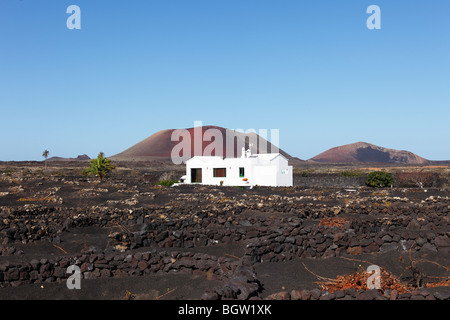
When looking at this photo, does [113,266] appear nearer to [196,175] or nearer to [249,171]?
[249,171]

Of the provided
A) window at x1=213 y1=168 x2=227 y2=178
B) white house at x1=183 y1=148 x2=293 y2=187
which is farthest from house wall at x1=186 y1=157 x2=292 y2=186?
window at x1=213 y1=168 x2=227 y2=178

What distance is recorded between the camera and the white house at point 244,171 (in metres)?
39.5

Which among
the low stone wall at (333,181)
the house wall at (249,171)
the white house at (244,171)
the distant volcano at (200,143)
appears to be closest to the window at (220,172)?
the white house at (244,171)

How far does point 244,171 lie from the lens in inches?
1563

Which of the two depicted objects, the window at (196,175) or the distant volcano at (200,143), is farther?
the distant volcano at (200,143)

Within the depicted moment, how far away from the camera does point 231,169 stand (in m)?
40.4

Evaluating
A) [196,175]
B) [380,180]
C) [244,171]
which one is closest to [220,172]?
[244,171]

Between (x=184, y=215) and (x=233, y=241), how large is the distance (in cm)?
505

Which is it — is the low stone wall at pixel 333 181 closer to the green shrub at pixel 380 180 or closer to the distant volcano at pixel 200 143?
the green shrub at pixel 380 180

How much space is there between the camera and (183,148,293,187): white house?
3947 centimetres

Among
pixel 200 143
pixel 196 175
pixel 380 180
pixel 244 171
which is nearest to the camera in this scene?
pixel 380 180

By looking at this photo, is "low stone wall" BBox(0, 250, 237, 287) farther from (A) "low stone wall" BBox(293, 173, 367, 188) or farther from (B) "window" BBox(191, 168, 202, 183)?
(A) "low stone wall" BBox(293, 173, 367, 188)

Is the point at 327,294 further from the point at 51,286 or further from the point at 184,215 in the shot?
the point at 184,215
